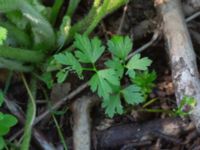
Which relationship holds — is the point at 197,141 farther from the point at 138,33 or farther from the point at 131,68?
the point at 138,33

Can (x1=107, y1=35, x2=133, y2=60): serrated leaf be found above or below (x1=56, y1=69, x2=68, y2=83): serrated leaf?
above

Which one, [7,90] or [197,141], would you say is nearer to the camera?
[197,141]

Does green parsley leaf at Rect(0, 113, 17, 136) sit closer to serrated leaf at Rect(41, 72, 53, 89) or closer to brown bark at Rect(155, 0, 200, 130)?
serrated leaf at Rect(41, 72, 53, 89)

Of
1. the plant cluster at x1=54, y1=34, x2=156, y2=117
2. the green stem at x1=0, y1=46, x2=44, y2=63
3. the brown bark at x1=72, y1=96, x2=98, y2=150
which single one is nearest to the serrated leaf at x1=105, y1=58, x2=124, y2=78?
the plant cluster at x1=54, y1=34, x2=156, y2=117

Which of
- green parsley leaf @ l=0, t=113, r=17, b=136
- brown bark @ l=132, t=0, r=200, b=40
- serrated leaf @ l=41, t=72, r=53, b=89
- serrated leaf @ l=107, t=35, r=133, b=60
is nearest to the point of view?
green parsley leaf @ l=0, t=113, r=17, b=136

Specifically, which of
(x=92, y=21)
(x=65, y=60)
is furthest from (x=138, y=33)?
(x=65, y=60)

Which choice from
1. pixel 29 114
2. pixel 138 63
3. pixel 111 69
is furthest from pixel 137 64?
pixel 29 114

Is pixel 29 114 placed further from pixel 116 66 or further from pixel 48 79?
pixel 116 66

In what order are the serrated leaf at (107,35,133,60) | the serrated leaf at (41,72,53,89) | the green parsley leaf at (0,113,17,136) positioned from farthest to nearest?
the serrated leaf at (41,72,53,89), the serrated leaf at (107,35,133,60), the green parsley leaf at (0,113,17,136)
